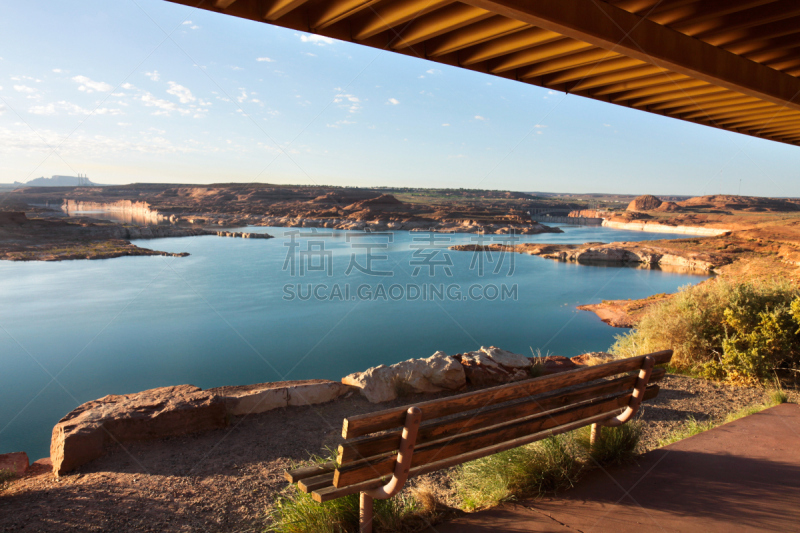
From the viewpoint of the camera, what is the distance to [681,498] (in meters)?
2.67

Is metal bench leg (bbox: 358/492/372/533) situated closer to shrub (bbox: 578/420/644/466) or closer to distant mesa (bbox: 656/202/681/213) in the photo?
shrub (bbox: 578/420/644/466)

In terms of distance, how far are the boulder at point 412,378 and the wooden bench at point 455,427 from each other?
322 cm

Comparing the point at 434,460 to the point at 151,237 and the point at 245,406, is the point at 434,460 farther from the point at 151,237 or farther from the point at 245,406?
the point at 151,237

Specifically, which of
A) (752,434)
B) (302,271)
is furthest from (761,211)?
(752,434)

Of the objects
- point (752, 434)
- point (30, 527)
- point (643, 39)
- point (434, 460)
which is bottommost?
point (30, 527)

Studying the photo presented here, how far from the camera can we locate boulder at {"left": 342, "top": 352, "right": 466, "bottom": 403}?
6.11m

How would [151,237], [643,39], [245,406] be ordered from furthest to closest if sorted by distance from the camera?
[151,237] < [245,406] < [643,39]

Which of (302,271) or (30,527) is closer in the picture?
(30,527)

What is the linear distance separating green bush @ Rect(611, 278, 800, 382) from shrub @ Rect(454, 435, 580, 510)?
420cm

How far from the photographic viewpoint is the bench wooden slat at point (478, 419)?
2051 millimetres

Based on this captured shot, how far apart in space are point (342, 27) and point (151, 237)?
48.6 m

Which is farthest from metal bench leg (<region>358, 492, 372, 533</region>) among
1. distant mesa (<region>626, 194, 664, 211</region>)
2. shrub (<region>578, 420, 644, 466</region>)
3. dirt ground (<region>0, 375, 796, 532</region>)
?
distant mesa (<region>626, 194, 664, 211</region>)

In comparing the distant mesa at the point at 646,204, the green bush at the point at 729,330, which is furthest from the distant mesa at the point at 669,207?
the green bush at the point at 729,330

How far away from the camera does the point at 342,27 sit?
3.77 metres
